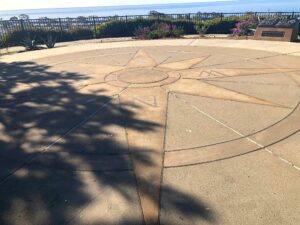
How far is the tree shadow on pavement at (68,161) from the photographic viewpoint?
11.0ft

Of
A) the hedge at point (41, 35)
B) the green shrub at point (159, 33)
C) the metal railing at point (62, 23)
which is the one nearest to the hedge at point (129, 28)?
the hedge at point (41, 35)

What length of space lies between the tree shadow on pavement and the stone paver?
2cm

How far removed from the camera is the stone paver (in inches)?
133

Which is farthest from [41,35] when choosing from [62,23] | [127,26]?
[127,26]

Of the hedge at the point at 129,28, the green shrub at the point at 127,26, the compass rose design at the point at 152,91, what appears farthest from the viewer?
the green shrub at the point at 127,26

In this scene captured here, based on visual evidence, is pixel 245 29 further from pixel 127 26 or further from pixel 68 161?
pixel 68 161

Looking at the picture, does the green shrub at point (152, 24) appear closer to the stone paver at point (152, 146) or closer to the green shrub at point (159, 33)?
the green shrub at point (159, 33)

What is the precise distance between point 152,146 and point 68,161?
1.32 m

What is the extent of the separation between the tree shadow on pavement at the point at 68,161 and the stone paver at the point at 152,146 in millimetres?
17

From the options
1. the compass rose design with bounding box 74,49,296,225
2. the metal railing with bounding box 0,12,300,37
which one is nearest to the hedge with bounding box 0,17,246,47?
the metal railing with bounding box 0,12,300,37

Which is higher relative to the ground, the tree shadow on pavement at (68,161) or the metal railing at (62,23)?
the metal railing at (62,23)

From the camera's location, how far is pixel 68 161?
4375 mm

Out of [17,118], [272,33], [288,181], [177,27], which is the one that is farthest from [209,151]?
[177,27]

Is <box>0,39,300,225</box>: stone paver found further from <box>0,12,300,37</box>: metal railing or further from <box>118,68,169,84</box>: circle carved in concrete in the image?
<box>0,12,300,37</box>: metal railing
